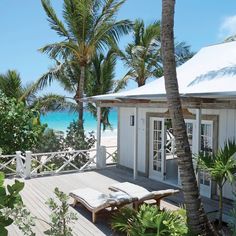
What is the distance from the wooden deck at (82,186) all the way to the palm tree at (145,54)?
6.56 meters

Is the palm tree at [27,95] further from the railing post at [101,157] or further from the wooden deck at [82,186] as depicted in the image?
the wooden deck at [82,186]

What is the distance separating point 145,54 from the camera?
1805cm

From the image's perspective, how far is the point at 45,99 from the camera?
17188 mm

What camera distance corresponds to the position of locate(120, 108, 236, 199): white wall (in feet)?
29.6

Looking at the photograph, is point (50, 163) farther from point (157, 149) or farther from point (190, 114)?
point (190, 114)

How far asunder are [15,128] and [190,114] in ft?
23.3

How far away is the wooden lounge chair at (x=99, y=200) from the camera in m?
7.21

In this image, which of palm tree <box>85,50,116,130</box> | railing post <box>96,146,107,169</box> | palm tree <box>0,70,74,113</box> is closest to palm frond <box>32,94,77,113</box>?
palm tree <box>0,70,74,113</box>

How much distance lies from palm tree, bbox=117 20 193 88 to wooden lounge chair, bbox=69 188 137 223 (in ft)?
35.2

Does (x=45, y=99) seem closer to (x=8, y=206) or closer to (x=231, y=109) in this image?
(x=231, y=109)

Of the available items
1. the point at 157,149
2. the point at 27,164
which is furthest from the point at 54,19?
the point at 157,149

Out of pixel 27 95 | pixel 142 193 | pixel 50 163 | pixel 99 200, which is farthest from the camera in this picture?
pixel 27 95

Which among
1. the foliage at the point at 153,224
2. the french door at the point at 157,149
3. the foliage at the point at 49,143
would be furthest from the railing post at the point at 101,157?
the foliage at the point at 153,224

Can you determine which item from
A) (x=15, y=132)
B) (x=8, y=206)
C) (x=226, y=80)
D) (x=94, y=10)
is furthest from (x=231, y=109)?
(x=94, y=10)
